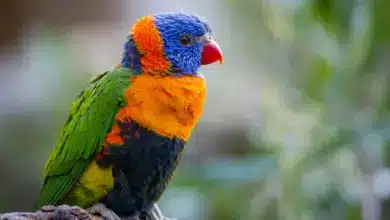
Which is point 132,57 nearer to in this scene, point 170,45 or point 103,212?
point 170,45

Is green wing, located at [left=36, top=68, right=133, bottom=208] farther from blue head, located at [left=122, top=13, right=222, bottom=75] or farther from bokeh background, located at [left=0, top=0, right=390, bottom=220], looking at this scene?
bokeh background, located at [left=0, top=0, right=390, bottom=220]

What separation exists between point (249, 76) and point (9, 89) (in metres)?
1.47

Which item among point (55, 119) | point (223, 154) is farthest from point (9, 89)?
point (223, 154)

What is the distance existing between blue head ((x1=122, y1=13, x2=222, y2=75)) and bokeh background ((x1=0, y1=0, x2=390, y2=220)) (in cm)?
78

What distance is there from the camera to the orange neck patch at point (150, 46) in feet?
5.38

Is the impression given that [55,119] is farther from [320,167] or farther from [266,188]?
[320,167]

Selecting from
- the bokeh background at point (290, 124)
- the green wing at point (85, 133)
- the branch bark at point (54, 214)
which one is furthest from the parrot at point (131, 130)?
the bokeh background at point (290, 124)

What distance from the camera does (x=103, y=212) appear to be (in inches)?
60.4

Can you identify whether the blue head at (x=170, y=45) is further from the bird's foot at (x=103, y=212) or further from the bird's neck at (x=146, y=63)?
the bird's foot at (x=103, y=212)

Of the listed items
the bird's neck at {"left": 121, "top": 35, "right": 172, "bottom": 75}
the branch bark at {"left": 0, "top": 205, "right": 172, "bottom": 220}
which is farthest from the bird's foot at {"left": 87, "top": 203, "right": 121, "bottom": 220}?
the bird's neck at {"left": 121, "top": 35, "right": 172, "bottom": 75}

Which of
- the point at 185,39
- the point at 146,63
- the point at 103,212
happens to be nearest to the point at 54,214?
the point at 103,212

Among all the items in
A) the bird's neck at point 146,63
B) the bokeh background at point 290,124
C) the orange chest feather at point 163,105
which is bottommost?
the bokeh background at point 290,124

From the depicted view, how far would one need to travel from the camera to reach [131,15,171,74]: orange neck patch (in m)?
1.64

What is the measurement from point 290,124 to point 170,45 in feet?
3.08
